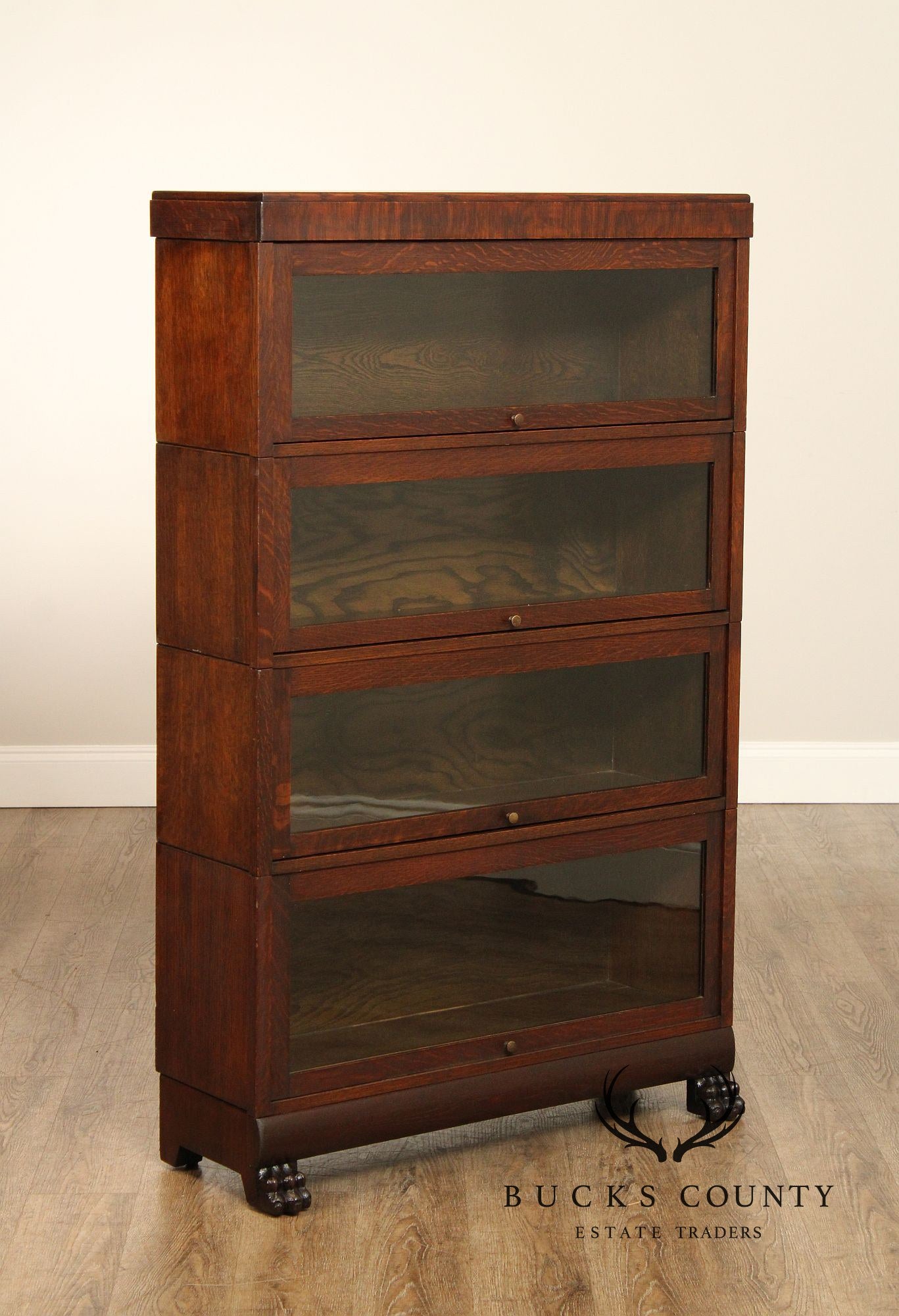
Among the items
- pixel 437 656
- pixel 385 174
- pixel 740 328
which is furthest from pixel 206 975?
pixel 385 174

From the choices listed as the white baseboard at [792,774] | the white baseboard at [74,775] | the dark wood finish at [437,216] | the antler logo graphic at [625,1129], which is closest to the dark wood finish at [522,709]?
the antler logo graphic at [625,1129]

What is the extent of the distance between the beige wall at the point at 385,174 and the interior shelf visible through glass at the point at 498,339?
1825 mm

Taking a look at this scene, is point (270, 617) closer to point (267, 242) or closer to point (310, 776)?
point (310, 776)

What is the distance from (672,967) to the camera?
264 centimetres

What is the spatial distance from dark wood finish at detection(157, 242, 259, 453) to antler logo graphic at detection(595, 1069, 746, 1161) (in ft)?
3.68

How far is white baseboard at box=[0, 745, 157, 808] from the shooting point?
4.31m

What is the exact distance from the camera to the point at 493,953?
254cm

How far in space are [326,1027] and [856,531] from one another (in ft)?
8.14

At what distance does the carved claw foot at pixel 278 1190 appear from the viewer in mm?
2336

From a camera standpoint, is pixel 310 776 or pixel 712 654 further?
pixel 712 654

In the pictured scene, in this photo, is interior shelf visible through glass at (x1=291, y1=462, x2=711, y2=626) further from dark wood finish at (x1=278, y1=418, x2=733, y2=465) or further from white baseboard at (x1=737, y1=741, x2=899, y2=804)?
white baseboard at (x1=737, y1=741, x2=899, y2=804)

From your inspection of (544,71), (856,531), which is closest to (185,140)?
(544,71)

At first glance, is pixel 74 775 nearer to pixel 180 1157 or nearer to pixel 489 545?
pixel 180 1157

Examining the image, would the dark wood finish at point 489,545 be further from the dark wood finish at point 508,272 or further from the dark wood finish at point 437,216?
the dark wood finish at point 437,216
